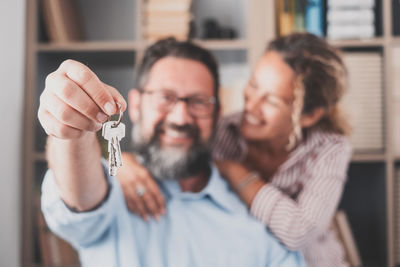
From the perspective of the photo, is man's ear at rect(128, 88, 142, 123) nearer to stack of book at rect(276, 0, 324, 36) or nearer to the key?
the key

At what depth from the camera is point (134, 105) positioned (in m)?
1.06

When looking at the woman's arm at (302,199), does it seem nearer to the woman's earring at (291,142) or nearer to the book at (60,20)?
the woman's earring at (291,142)

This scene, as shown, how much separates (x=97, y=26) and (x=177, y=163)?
100 centimetres

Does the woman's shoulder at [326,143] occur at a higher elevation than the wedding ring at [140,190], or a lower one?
higher

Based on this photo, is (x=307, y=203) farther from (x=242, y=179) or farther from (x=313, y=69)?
(x=313, y=69)

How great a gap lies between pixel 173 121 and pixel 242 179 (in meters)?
0.25

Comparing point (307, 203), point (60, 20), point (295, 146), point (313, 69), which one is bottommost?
point (307, 203)

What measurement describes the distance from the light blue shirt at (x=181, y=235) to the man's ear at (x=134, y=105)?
0.62 ft

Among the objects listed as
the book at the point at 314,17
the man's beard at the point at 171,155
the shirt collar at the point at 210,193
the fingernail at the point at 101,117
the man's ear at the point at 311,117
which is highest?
the book at the point at 314,17

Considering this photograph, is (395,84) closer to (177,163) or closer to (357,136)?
(357,136)

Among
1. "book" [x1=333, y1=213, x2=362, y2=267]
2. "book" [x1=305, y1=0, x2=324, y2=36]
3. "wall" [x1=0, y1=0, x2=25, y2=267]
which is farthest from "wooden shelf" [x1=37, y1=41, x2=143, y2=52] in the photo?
"book" [x1=333, y1=213, x2=362, y2=267]

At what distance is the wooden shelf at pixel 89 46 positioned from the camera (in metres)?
1.53

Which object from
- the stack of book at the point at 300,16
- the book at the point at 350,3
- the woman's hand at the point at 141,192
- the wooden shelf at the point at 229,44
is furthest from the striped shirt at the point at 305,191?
the book at the point at 350,3

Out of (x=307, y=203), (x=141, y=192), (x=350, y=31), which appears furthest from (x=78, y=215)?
(x=350, y=31)
